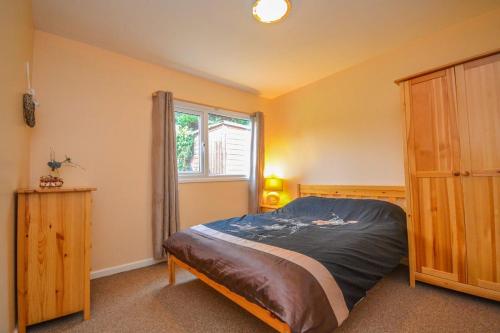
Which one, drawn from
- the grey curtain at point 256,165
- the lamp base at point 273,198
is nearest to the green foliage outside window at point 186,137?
the grey curtain at point 256,165

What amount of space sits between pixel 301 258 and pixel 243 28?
2209 mm

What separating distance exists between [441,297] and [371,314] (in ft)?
2.36

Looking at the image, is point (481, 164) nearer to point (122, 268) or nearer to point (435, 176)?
point (435, 176)

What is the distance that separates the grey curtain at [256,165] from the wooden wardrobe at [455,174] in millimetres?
2200

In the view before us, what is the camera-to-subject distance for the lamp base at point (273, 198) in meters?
4.00

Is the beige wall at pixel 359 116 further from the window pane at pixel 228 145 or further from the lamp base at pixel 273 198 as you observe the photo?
the window pane at pixel 228 145

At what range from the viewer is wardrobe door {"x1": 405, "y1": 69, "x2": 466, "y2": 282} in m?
1.91

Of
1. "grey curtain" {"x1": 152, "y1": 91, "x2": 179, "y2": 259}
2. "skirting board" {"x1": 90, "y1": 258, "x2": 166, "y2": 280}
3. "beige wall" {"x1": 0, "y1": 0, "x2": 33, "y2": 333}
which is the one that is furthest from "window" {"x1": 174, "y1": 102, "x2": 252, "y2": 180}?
"beige wall" {"x1": 0, "y1": 0, "x2": 33, "y2": 333}

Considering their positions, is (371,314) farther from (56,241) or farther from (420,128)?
(56,241)

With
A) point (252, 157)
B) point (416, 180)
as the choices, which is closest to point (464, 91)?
point (416, 180)

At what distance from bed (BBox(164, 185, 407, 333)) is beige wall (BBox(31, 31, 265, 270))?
0.87 m

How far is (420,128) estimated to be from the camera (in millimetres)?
2080

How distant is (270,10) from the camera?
204 cm

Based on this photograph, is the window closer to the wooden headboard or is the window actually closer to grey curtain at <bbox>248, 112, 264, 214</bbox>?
grey curtain at <bbox>248, 112, 264, 214</bbox>
